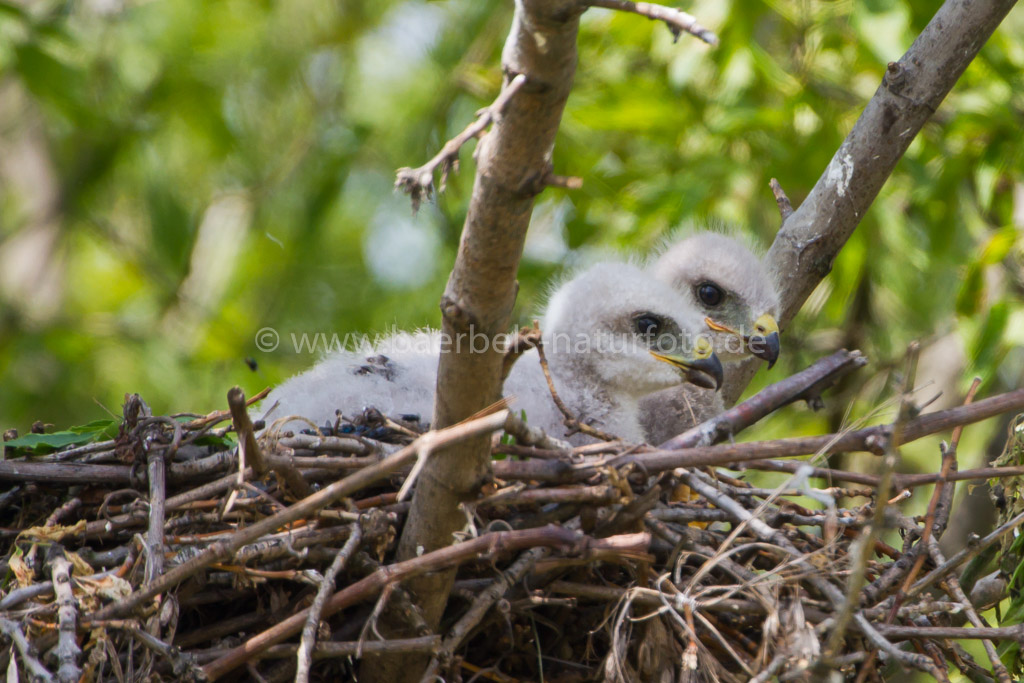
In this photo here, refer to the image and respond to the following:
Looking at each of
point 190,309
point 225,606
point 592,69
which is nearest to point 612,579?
point 225,606

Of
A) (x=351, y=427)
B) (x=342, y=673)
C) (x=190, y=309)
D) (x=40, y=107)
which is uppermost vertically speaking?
(x=40, y=107)

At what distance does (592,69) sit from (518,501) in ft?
11.8

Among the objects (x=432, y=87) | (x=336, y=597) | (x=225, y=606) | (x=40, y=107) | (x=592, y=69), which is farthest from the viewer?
(x=40, y=107)

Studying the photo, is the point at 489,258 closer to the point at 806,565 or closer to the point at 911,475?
the point at 806,565

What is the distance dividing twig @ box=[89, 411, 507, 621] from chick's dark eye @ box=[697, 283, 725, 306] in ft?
6.63

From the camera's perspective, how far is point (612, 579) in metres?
2.31

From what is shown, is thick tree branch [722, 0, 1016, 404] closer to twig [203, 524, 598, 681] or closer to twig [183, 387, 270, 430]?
twig [203, 524, 598, 681]

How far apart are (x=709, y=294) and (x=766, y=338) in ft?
1.02

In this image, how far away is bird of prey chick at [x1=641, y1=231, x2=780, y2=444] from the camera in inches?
134

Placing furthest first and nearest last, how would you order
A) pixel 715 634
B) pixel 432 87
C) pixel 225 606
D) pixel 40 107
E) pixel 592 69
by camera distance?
1. pixel 40 107
2. pixel 432 87
3. pixel 592 69
4. pixel 225 606
5. pixel 715 634

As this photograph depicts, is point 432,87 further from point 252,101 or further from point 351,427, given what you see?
point 351,427

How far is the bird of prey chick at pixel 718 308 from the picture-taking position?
3.39 m

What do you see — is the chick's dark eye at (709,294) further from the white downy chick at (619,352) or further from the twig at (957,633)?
the twig at (957,633)

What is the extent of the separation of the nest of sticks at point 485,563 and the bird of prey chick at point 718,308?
909mm
